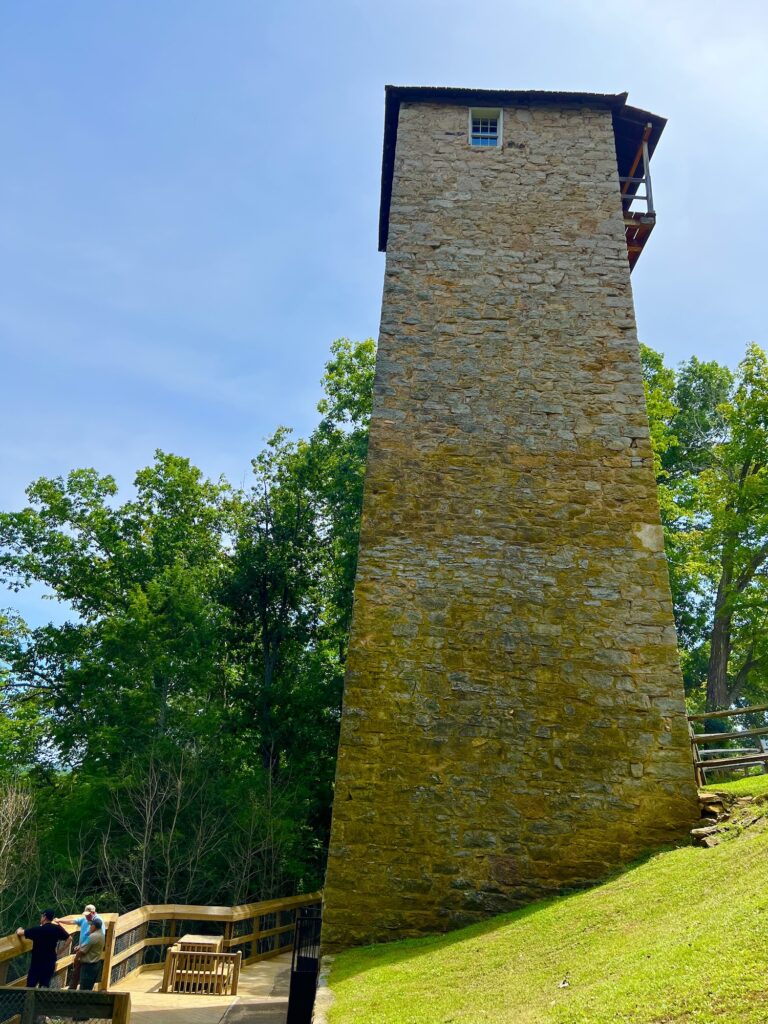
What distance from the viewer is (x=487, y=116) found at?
1130 cm

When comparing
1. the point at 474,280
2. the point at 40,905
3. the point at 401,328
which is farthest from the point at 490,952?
the point at 40,905

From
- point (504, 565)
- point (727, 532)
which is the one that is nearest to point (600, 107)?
point (504, 565)

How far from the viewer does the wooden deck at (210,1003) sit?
622 centimetres

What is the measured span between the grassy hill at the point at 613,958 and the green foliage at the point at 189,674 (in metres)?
7.93

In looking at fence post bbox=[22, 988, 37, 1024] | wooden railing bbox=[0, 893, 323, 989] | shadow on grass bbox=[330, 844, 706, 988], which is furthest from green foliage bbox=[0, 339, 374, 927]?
fence post bbox=[22, 988, 37, 1024]

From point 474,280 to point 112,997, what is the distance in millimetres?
8847

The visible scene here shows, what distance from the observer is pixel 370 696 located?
755 centimetres

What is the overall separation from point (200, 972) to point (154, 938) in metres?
1.04

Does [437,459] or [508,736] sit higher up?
[437,459]

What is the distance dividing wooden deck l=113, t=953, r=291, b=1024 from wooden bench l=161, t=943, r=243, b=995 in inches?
5.1

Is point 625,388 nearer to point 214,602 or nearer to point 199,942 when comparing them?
point 199,942

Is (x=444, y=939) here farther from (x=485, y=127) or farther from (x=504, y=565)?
(x=485, y=127)

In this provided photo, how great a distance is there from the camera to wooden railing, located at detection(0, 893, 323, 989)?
5839 mm

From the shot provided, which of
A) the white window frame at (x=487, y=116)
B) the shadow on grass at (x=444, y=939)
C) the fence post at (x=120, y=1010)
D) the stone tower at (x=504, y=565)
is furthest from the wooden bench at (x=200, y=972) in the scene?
the white window frame at (x=487, y=116)
